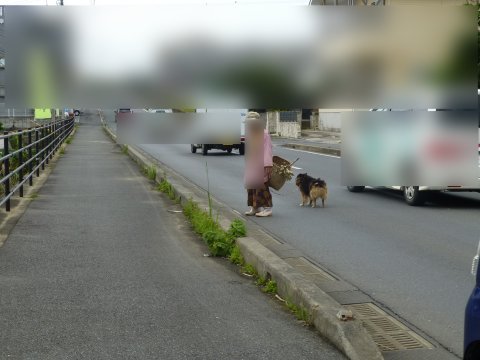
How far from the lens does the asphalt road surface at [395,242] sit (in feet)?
19.7

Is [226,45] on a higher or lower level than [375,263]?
higher

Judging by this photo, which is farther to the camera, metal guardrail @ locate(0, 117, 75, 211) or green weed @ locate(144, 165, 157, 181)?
green weed @ locate(144, 165, 157, 181)

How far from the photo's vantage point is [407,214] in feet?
36.8

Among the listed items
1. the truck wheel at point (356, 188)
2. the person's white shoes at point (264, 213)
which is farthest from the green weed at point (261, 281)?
the truck wheel at point (356, 188)

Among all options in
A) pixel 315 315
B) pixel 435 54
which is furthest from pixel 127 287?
pixel 435 54

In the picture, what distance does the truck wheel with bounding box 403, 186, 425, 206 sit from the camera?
11930mm

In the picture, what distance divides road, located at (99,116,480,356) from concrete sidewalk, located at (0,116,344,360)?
1.20 metres

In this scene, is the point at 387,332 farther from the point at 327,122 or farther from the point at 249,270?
the point at 327,122

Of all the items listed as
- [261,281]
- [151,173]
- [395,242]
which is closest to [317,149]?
[151,173]

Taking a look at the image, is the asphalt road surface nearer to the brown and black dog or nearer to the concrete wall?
the brown and black dog

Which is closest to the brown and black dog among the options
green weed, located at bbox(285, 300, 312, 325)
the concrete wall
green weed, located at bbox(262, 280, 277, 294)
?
green weed, located at bbox(262, 280, 277, 294)

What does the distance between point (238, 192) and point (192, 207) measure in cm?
392

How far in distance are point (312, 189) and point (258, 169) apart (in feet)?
5.45

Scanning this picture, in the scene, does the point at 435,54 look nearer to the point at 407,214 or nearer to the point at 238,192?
the point at 407,214
